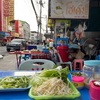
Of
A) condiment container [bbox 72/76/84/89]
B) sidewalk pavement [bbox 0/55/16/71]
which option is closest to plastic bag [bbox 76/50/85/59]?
sidewalk pavement [bbox 0/55/16/71]

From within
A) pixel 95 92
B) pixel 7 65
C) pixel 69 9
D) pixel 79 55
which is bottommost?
pixel 7 65

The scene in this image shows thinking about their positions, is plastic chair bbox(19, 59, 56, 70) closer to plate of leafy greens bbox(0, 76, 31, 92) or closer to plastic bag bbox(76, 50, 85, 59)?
plate of leafy greens bbox(0, 76, 31, 92)

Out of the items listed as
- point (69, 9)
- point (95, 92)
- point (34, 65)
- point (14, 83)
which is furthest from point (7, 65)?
point (95, 92)

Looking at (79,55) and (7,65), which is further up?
(79,55)

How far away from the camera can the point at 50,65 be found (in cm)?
262

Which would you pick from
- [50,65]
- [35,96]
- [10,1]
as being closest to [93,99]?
[35,96]

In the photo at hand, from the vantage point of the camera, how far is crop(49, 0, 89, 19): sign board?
471 centimetres

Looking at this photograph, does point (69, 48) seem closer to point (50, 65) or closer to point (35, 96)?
point (50, 65)

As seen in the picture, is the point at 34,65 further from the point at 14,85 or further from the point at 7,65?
the point at 7,65

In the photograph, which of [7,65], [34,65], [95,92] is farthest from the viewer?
Result: [7,65]

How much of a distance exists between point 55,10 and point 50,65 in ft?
8.32

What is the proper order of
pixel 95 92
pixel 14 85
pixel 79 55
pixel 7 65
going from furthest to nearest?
pixel 7 65 → pixel 79 55 → pixel 14 85 → pixel 95 92

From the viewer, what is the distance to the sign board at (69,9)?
471 cm

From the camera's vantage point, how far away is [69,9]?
4.79m
